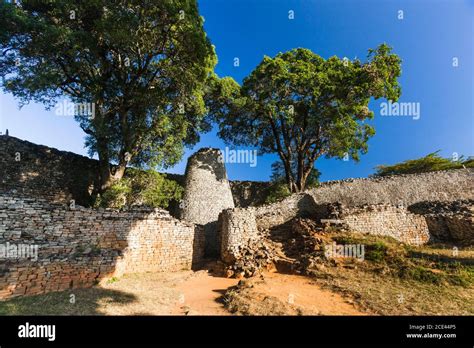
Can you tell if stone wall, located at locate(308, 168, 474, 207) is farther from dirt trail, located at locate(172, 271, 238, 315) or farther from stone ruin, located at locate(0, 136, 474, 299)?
dirt trail, located at locate(172, 271, 238, 315)

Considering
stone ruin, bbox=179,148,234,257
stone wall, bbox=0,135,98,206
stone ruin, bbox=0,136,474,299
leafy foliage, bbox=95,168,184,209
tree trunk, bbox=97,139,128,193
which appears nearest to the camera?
stone ruin, bbox=0,136,474,299

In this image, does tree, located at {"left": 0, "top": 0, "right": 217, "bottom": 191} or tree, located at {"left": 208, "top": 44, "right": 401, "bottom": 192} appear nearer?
tree, located at {"left": 0, "top": 0, "right": 217, "bottom": 191}

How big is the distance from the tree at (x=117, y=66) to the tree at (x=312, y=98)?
14.5 ft

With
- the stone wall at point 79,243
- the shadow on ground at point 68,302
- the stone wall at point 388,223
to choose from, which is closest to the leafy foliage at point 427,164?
the stone wall at point 388,223

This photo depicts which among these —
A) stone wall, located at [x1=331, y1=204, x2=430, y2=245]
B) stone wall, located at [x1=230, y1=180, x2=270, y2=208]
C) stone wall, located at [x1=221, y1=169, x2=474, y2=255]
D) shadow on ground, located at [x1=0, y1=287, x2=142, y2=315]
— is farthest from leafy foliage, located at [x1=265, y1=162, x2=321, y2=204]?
shadow on ground, located at [x1=0, y1=287, x2=142, y2=315]

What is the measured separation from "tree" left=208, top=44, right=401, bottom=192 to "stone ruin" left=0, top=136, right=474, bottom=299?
3.67 m

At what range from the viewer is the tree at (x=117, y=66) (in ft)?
36.8

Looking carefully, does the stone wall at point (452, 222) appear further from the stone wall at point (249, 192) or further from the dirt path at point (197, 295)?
the stone wall at point (249, 192)

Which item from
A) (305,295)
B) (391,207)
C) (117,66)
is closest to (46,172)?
(117,66)

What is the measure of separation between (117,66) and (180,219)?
9157 millimetres

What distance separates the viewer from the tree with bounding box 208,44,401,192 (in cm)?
1742

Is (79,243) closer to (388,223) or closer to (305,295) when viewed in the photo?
(305,295)
